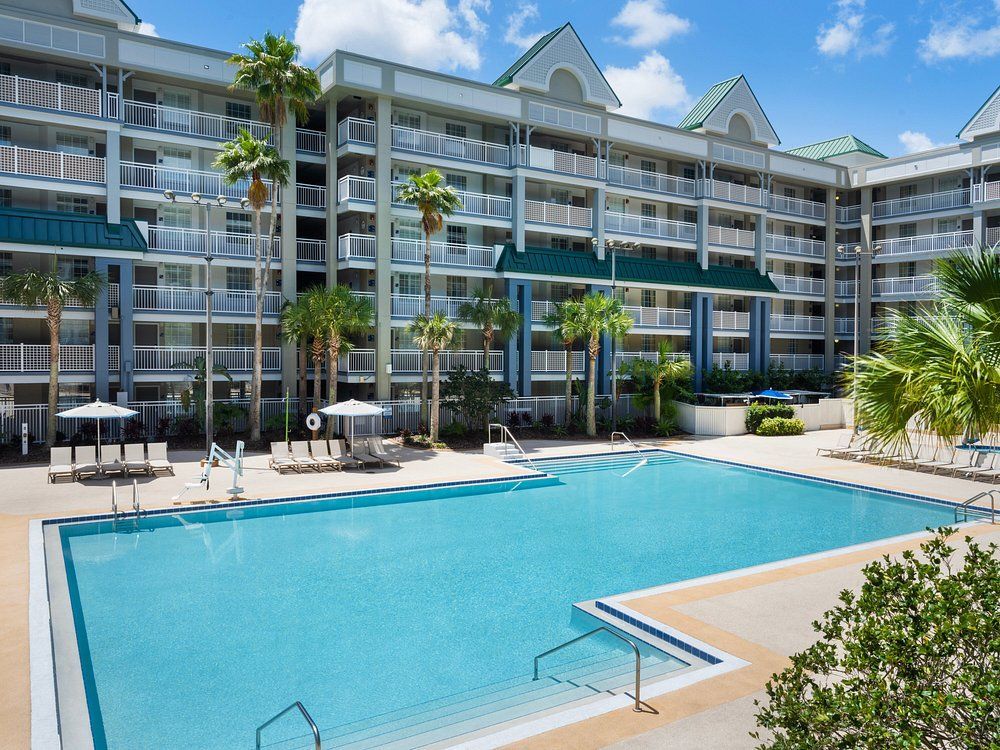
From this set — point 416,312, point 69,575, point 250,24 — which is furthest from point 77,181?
point 69,575

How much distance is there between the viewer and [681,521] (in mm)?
18562

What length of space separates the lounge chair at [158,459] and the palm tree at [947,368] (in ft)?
65.7

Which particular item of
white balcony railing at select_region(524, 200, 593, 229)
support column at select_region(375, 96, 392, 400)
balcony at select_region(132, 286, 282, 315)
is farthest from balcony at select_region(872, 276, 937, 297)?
balcony at select_region(132, 286, 282, 315)

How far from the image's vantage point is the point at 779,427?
1341 inches

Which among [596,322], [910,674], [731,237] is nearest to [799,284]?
[731,237]

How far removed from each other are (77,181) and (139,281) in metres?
4.49

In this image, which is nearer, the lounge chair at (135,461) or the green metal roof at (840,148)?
the lounge chair at (135,461)

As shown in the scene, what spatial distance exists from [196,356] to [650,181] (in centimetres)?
2507

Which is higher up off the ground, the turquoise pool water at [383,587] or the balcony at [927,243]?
the balcony at [927,243]

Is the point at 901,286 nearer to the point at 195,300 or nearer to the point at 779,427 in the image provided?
the point at 779,427

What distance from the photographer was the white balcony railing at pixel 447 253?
1252 inches

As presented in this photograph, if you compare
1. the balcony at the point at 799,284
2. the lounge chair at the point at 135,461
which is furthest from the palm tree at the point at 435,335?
the balcony at the point at 799,284

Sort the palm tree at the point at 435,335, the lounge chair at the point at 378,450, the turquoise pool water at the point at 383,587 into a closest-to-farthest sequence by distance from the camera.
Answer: the turquoise pool water at the point at 383,587, the lounge chair at the point at 378,450, the palm tree at the point at 435,335

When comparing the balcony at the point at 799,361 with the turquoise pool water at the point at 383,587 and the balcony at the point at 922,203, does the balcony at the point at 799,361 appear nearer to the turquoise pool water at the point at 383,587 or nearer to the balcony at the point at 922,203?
the balcony at the point at 922,203
